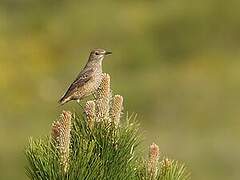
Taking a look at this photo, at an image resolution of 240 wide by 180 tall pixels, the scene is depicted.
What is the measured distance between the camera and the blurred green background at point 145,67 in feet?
45.7

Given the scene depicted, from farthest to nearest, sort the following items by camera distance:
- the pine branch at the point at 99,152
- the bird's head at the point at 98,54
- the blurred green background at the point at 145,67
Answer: the blurred green background at the point at 145,67 < the bird's head at the point at 98,54 < the pine branch at the point at 99,152

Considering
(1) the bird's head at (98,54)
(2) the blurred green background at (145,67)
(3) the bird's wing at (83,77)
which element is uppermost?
(1) the bird's head at (98,54)

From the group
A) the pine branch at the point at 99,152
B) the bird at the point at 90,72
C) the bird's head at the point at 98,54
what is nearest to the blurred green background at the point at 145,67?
the bird at the point at 90,72

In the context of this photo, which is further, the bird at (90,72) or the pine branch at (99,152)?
the bird at (90,72)

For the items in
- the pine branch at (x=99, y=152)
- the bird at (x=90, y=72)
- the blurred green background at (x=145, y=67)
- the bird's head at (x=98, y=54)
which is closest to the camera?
the pine branch at (x=99, y=152)

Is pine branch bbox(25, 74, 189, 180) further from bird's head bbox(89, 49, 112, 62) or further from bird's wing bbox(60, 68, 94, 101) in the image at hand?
bird's head bbox(89, 49, 112, 62)

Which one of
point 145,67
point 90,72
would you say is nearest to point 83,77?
point 90,72

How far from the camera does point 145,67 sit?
19.7 m

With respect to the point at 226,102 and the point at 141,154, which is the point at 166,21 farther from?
the point at 141,154

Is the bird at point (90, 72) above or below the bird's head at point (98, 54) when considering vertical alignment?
below

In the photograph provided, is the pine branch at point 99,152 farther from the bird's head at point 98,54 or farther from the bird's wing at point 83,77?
the bird's head at point 98,54

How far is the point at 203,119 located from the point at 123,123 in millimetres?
12738

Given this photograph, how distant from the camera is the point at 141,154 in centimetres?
338

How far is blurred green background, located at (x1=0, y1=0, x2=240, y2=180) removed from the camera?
45.7 feet
